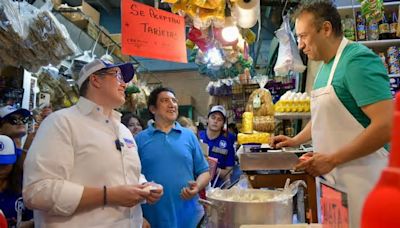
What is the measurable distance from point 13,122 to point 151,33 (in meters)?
1.21

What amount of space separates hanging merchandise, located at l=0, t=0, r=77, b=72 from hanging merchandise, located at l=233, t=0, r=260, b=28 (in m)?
1.43

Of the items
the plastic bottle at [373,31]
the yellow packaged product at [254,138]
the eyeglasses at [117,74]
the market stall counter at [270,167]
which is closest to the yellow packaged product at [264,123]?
the yellow packaged product at [254,138]

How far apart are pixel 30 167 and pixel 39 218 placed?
0.29m

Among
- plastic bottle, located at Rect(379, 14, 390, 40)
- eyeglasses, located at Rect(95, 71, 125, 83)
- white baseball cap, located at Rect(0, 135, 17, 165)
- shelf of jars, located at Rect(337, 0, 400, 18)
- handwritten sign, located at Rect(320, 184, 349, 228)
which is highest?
shelf of jars, located at Rect(337, 0, 400, 18)

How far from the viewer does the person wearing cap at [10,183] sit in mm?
2096

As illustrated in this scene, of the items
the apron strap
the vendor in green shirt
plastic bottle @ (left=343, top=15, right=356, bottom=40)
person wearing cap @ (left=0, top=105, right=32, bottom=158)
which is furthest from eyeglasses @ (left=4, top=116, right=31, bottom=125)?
plastic bottle @ (left=343, top=15, right=356, bottom=40)

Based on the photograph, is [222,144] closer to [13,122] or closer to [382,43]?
[382,43]

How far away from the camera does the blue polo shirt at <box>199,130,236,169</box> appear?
476 centimetres

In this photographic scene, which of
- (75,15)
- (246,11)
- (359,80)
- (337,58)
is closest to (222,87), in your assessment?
(75,15)

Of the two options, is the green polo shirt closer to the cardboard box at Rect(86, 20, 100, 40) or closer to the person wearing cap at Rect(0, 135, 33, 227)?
the person wearing cap at Rect(0, 135, 33, 227)

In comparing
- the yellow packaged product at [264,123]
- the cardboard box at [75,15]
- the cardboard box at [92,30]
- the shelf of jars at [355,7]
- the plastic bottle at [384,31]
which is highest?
the cardboard box at [75,15]

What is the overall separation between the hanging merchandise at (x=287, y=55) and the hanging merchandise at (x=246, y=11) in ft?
2.05

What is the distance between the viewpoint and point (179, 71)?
1193 centimetres

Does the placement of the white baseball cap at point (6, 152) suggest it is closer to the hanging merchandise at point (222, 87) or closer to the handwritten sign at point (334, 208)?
the handwritten sign at point (334, 208)
